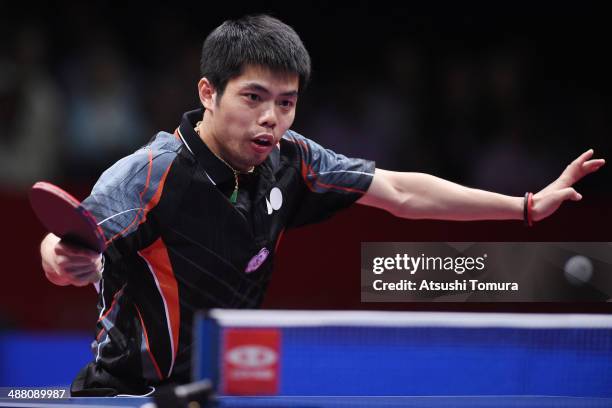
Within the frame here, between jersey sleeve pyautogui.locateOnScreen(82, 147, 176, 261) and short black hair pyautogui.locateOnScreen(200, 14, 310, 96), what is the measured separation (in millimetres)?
310

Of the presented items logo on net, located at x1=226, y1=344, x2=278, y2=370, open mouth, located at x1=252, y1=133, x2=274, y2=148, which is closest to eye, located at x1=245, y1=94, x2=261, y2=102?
open mouth, located at x1=252, y1=133, x2=274, y2=148

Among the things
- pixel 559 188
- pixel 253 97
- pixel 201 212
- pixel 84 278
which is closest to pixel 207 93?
pixel 253 97

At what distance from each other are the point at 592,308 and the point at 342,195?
7.50ft

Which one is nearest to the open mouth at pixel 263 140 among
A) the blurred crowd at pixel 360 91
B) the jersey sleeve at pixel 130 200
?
the jersey sleeve at pixel 130 200

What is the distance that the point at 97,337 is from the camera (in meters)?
2.85

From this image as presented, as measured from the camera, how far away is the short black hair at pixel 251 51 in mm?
2691

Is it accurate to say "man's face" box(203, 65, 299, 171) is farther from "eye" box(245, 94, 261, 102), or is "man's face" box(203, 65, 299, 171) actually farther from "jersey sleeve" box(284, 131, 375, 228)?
"jersey sleeve" box(284, 131, 375, 228)

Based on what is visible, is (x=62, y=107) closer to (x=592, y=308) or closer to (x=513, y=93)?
(x=513, y=93)

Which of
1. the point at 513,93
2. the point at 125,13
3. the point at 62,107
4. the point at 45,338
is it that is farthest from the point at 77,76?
the point at 513,93

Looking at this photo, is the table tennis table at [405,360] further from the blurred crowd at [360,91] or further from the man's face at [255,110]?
the blurred crowd at [360,91]

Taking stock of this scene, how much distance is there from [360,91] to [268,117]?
3647mm

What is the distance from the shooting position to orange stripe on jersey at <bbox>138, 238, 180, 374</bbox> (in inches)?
106

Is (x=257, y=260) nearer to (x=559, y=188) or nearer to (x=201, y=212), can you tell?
(x=201, y=212)

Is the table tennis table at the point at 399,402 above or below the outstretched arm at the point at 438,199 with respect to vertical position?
below
